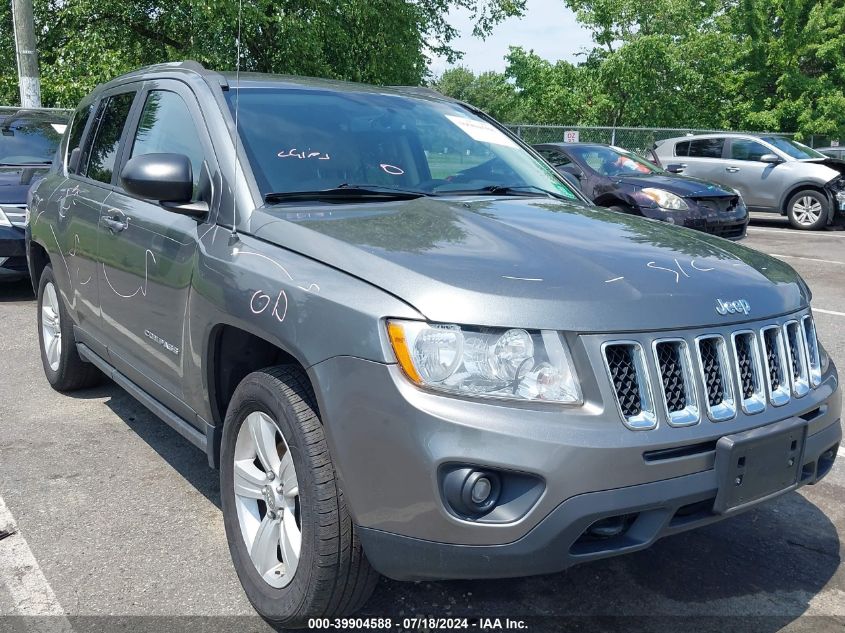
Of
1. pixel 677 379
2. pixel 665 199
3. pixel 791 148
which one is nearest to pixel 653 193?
pixel 665 199

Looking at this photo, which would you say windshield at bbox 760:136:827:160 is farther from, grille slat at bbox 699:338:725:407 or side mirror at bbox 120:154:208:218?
side mirror at bbox 120:154:208:218

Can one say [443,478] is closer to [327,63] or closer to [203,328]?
[203,328]

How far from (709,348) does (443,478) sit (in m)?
0.88

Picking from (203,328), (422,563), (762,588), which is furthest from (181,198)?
(762,588)

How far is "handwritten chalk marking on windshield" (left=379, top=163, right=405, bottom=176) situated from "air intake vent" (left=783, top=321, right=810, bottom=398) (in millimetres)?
1587

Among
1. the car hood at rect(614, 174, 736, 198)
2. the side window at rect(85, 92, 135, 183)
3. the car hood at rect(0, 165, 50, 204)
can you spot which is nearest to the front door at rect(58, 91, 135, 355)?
the side window at rect(85, 92, 135, 183)

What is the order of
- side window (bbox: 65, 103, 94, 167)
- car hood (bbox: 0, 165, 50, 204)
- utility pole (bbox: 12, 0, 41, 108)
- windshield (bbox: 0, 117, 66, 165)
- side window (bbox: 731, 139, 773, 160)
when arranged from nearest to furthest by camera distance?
1. side window (bbox: 65, 103, 94, 167)
2. car hood (bbox: 0, 165, 50, 204)
3. windshield (bbox: 0, 117, 66, 165)
4. utility pole (bbox: 12, 0, 41, 108)
5. side window (bbox: 731, 139, 773, 160)

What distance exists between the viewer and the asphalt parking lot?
112 inches

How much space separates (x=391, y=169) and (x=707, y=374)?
5.28 feet

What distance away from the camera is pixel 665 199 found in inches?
415

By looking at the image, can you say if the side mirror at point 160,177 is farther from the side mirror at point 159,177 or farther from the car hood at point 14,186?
the car hood at point 14,186

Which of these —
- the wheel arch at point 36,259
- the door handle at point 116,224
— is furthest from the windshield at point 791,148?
the door handle at point 116,224

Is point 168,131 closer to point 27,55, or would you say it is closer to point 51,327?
point 51,327

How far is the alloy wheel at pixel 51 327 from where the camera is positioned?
5021 mm
